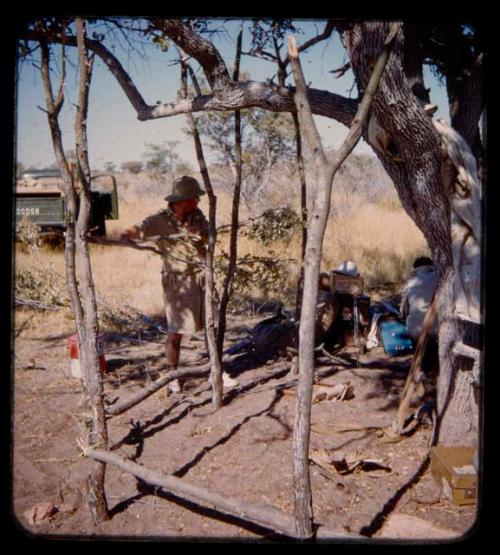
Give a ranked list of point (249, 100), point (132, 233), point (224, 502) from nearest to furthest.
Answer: point (224, 502)
point (249, 100)
point (132, 233)

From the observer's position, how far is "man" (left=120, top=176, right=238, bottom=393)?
16.3 ft

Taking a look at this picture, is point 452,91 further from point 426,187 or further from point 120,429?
point 120,429

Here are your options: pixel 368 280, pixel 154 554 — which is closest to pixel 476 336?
pixel 154 554

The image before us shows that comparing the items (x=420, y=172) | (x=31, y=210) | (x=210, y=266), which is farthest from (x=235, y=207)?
(x=31, y=210)

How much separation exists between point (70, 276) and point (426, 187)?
2.29 meters

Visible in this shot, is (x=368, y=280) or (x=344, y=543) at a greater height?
(x=368, y=280)

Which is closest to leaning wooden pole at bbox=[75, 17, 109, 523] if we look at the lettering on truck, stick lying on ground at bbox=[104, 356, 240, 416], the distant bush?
stick lying on ground at bbox=[104, 356, 240, 416]

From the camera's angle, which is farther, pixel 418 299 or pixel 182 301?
pixel 418 299

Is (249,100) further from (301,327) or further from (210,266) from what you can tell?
(301,327)

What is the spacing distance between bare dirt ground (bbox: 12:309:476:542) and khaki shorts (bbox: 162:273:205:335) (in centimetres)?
65

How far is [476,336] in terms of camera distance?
3658mm

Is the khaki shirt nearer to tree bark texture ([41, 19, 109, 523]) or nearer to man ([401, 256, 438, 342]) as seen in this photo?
tree bark texture ([41, 19, 109, 523])

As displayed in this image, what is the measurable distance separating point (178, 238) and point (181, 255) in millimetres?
231

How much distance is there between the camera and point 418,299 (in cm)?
598
